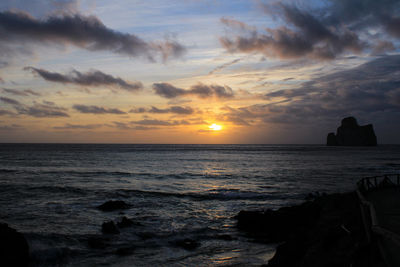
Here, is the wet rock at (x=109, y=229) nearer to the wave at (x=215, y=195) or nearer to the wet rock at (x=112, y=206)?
the wet rock at (x=112, y=206)

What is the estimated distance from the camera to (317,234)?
13273mm

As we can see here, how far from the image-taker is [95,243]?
14.2 metres

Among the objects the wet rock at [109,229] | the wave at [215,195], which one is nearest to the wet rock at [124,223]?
the wet rock at [109,229]

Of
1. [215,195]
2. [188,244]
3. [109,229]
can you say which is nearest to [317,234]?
[188,244]

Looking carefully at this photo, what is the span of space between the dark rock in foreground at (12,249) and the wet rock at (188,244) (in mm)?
6826

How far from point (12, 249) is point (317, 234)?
1326 centimetres

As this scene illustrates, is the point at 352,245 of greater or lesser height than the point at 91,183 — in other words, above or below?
above

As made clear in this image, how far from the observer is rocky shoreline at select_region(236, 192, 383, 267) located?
882 cm

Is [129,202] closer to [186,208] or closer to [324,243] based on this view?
[186,208]

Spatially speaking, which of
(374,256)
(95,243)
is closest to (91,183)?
(95,243)

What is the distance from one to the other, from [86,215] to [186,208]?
769 centimetres

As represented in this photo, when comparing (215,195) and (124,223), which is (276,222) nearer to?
(124,223)

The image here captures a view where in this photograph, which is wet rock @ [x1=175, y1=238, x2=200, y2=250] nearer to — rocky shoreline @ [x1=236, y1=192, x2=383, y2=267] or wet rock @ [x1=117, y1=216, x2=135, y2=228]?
rocky shoreline @ [x1=236, y1=192, x2=383, y2=267]

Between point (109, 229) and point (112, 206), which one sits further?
point (112, 206)
